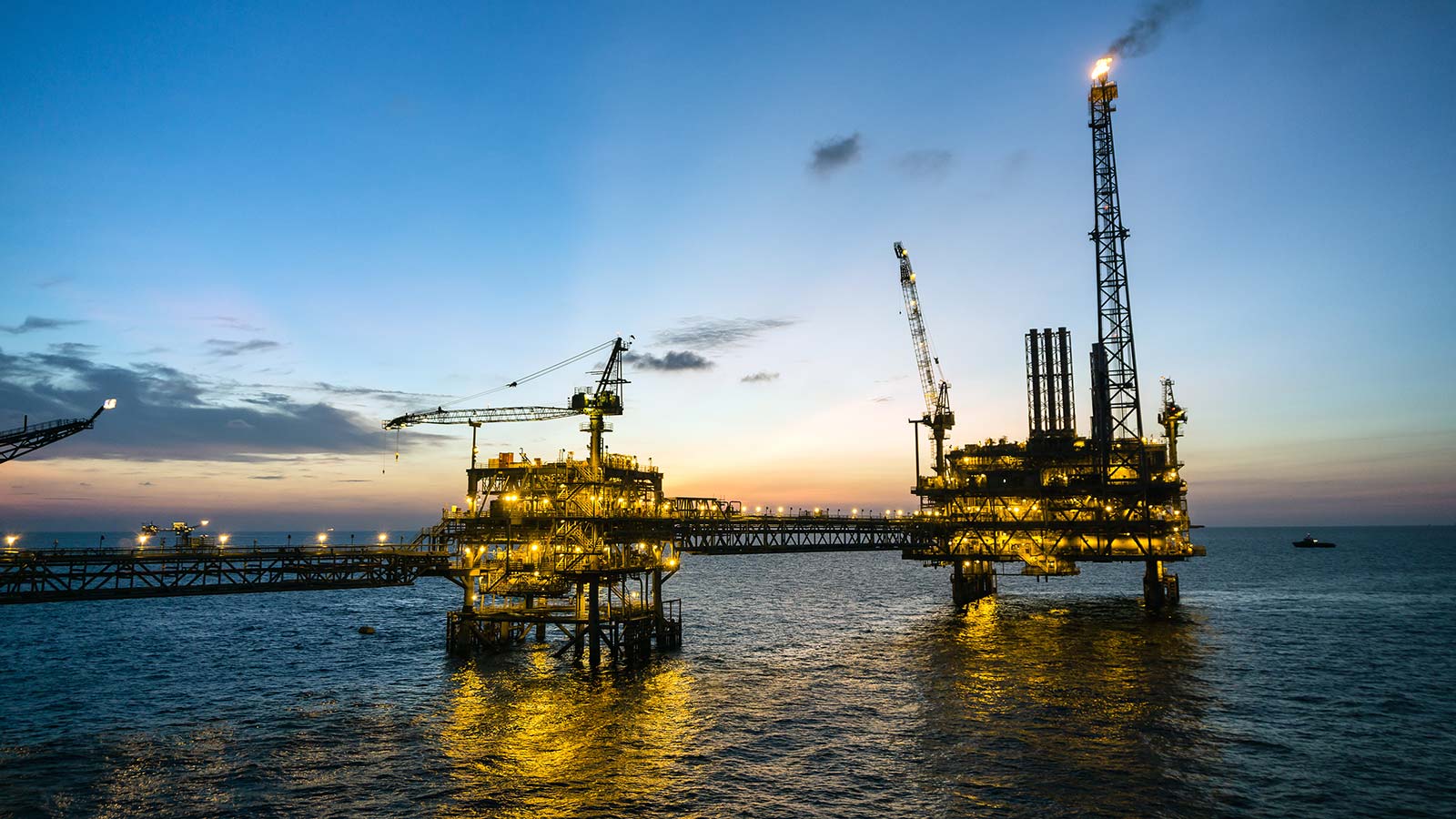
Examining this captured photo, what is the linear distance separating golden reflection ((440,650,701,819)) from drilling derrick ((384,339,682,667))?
20.8 feet

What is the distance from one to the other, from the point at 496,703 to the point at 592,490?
871 inches

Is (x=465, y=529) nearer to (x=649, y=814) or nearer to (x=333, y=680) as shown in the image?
(x=333, y=680)

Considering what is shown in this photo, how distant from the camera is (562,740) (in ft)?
156

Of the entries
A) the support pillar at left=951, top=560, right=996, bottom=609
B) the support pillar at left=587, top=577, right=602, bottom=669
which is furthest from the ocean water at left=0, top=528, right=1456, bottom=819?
the support pillar at left=951, top=560, right=996, bottom=609

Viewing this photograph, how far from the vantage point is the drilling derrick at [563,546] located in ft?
235

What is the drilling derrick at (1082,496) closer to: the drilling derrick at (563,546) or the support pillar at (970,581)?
the support pillar at (970,581)

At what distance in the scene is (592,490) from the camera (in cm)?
7412

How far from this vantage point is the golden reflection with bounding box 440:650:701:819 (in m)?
38.2

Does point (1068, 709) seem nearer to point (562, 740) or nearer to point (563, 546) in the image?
point (562, 740)

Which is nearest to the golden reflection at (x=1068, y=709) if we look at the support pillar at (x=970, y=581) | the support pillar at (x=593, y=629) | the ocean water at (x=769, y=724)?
the ocean water at (x=769, y=724)

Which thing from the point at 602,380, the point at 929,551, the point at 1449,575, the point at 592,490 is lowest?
the point at 1449,575

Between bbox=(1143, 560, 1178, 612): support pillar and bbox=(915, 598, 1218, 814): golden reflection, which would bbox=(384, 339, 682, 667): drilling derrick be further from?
bbox=(1143, 560, 1178, 612): support pillar

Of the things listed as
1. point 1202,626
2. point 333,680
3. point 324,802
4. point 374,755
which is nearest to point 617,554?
point 333,680

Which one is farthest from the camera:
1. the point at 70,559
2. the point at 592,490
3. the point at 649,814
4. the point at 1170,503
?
the point at 1170,503
